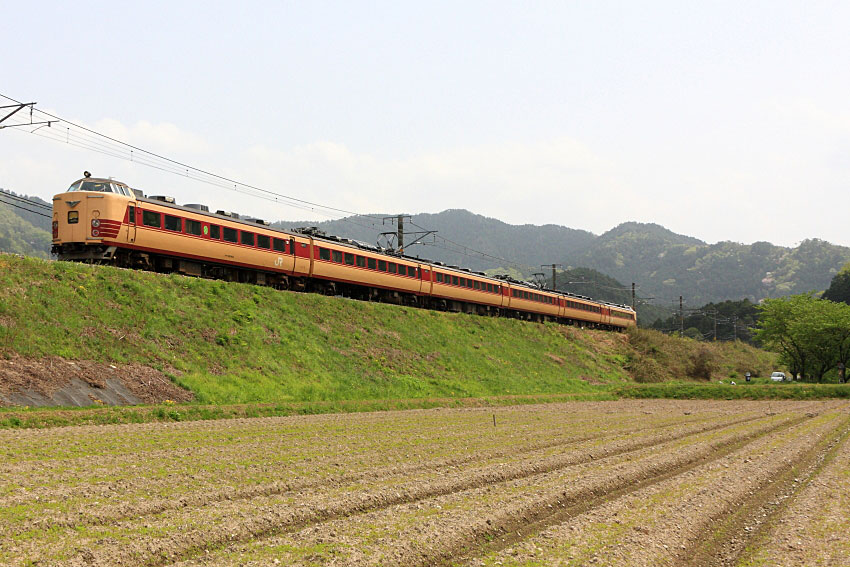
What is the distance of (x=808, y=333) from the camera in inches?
2830

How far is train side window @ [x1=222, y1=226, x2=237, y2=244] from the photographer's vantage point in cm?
3542

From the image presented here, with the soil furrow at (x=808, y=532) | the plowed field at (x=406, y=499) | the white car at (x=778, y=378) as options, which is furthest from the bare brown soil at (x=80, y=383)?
the white car at (x=778, y=378)

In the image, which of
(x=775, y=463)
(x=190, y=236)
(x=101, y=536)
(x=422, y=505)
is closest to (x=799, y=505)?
(x=775, y=463)

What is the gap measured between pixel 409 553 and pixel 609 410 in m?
28.0

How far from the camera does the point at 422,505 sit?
37.1 feet

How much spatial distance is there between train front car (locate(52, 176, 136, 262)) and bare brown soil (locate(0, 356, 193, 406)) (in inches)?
319

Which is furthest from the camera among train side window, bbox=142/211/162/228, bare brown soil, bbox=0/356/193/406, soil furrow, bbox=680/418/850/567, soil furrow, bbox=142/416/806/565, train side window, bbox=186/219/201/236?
train side window, bbox=186/219/201/236

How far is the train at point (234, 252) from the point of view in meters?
30.5

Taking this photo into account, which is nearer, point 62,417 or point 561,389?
point 62,417

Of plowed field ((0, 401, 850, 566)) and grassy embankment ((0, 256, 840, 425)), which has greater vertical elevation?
grassy embankment ((0, 256, 840, 425))

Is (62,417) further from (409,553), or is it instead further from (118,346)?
(409,553)

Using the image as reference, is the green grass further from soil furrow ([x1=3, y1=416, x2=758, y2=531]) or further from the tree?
the tree

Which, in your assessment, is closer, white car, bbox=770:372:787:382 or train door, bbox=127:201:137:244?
train door, bbox=127:201:137:244

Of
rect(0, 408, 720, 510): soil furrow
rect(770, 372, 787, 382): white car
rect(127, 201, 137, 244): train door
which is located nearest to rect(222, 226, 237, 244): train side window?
rect(127, 201, 137, 244): train door
